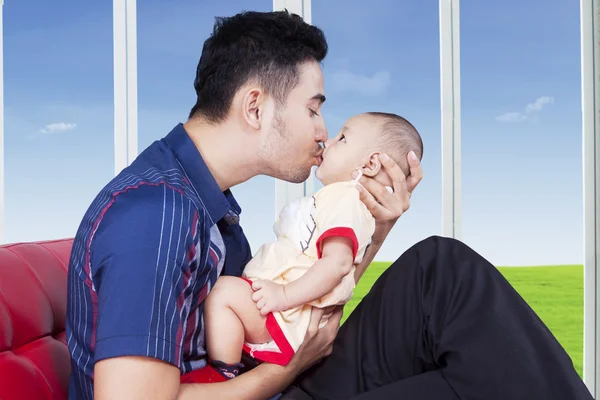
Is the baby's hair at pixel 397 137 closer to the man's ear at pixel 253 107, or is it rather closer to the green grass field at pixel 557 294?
the man's ear at pixel 253 107

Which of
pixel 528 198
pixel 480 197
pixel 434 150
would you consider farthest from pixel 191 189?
pixel 528 198

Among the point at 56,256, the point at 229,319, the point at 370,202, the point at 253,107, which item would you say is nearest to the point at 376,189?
the point at 370,202

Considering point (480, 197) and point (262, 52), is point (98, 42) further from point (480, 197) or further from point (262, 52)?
point (262, 52)

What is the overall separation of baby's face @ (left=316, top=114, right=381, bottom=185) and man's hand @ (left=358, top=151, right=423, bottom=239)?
0.15ft

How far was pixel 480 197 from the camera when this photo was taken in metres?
4.89

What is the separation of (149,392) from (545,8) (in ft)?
16.2

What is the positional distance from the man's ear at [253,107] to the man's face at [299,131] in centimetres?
4

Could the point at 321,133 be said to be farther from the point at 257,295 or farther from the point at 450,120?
the point at 450,120

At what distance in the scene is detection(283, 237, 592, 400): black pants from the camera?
4.02 ft

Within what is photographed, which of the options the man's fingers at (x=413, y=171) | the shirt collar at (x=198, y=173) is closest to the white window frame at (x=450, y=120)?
the man's fingers at (x=413, y=171)

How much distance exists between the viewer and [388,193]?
167 cm

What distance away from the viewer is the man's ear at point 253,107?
1.48 m

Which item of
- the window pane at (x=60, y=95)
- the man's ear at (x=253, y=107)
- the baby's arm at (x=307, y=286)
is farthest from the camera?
the window pane at (x=60, y=95)

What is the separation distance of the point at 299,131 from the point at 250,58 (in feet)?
0.70
